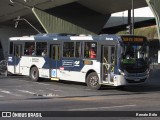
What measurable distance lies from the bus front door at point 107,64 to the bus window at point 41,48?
5330 millimetres

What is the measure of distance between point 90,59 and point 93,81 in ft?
3.73

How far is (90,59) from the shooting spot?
74.4 ft

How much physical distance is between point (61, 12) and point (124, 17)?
21.3 metres

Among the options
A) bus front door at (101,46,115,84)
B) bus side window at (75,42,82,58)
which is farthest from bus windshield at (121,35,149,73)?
bus side window at (75,42,82,58)

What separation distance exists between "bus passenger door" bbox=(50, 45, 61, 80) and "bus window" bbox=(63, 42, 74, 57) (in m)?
0.61

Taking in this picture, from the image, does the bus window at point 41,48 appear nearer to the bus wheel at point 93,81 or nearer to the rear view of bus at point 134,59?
the bus wheel at point 93,81

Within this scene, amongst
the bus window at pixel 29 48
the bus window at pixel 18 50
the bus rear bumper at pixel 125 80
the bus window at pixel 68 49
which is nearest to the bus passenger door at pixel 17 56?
the bus window at pixel 18 50

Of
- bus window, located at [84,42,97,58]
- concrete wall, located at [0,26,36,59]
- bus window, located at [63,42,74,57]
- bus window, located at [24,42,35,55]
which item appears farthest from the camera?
concrete wall, located at [0,26,36,59]

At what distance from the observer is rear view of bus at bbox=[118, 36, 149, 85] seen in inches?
839

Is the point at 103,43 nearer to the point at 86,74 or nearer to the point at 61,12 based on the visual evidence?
the point at 86,74

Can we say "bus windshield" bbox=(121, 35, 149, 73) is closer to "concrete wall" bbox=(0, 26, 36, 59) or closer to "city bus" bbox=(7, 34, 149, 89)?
"city bus" bbox=(7, 34, 149, 89)

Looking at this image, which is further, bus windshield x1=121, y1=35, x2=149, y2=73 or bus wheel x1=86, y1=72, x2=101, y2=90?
bus wheel x1=86, y1=72, x2=101, y2=90

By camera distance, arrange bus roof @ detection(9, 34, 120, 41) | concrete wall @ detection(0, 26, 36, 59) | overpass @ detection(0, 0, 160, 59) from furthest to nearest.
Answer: concrete wall @ detection(0, 26, 36, 59), overpass @ detection(0, 0, 160, 59), bus roof @ detection(9, 34, 120, 41)

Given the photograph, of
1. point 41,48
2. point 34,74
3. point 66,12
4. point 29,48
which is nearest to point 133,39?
point 41,48
